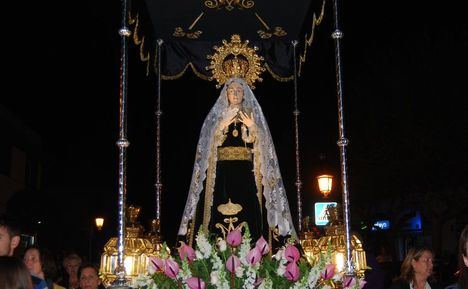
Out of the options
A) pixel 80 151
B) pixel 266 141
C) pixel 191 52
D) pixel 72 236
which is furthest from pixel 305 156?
pixel 72 236

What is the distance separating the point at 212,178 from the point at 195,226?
2.23 feet

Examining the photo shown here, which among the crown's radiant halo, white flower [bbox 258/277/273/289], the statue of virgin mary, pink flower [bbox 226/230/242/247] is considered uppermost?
the crown's radiant halo

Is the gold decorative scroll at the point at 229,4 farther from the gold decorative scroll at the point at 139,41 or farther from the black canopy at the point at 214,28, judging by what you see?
the gold decorative scroll at the point at 139,41

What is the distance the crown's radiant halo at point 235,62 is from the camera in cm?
902

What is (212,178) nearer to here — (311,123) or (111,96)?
(111,96)

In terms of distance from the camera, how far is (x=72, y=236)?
24359 millimetres

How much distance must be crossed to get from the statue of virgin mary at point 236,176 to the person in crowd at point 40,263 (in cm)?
223

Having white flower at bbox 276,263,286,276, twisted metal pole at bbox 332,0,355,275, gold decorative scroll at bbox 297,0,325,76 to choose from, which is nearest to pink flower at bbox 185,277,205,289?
white flower at bbox 276,263,286,276

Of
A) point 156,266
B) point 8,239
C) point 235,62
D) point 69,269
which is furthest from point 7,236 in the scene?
point 235,62

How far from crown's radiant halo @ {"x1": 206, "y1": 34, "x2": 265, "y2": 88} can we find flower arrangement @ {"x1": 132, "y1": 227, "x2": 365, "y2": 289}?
594cm

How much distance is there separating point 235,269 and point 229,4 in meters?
6.37

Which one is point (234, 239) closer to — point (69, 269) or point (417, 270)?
point (417, 270)

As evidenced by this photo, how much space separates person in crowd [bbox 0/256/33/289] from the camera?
3.21 metres

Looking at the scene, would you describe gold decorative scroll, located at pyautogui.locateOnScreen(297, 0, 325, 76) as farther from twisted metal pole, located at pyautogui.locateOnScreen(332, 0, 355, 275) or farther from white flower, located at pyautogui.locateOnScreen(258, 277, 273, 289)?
white flower, located at pyautogui.locateOnScreen(258, 277, 273, 289)
